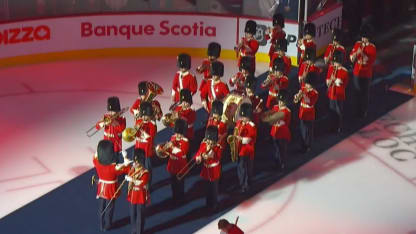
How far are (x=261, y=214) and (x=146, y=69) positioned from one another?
6289mm

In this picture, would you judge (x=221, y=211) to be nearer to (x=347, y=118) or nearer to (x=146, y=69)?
(x=347, y=118)

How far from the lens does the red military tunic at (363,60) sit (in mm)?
14305

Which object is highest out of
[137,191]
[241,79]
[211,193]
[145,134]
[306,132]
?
[241,79]

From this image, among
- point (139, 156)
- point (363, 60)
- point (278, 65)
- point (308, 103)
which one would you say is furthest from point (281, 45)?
point (139, 156)

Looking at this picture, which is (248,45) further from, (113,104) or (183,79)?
(113,104)

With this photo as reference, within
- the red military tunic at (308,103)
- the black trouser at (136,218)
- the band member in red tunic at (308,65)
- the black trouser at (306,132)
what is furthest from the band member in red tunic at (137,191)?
the band member in red tunic at (308,65)

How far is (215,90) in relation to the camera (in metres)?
13.2

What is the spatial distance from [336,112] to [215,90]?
2253 millimetres

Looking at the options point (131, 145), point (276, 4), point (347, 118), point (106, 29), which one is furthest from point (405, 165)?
point (106, 29)

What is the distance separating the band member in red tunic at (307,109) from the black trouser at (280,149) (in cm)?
62

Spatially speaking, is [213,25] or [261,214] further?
[213,25]

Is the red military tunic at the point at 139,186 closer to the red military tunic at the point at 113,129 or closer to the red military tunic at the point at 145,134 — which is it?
the red military tunic at the point at 145,134

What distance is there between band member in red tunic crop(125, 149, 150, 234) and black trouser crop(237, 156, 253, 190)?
1875mm

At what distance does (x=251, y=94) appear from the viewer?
513 inches
